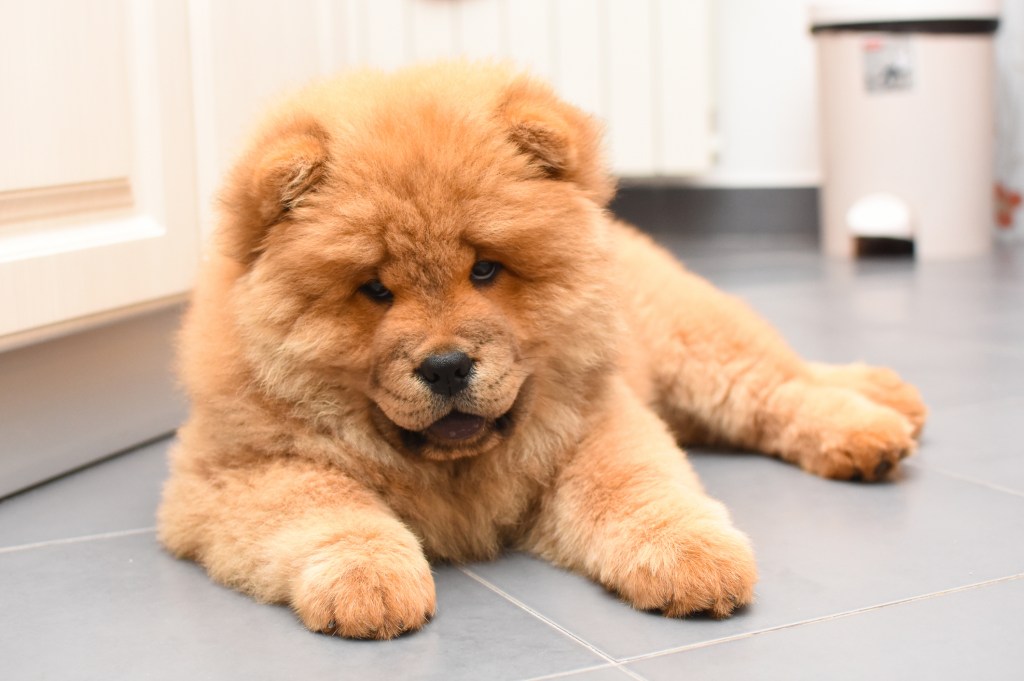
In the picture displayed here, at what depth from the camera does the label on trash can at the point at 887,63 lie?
387cm

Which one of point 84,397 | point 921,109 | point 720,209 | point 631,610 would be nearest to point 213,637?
point 631,610

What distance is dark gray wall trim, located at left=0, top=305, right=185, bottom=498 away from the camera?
6.06 ft

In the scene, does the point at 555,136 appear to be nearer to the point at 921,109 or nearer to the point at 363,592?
the point at 363,592

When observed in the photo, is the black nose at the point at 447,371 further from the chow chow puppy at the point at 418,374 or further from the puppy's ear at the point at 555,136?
the puppy's ear at the point at 555,136

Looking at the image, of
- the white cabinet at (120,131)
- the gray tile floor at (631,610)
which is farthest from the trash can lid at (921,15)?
the gray tile floor at (631,610)

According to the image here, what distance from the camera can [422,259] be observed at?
1269 millimetres

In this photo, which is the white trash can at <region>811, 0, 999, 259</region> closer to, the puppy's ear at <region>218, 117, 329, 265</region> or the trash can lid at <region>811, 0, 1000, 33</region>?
the trash can lid at <region>811, 0, 1000, 33</region>

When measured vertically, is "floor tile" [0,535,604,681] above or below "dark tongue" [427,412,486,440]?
below

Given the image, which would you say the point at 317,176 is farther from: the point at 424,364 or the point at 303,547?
the point at 303,547

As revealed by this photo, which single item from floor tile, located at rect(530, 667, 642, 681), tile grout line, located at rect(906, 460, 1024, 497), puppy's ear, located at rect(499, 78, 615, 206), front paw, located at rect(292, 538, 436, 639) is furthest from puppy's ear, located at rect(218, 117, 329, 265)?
tile grout line, located at rect(906, 460, 1024, 497)

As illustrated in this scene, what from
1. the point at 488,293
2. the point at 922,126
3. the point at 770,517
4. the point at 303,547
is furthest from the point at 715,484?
the point at 922,126

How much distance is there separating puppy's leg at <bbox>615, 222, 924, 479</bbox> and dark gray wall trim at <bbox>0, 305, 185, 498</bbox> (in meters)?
0.81

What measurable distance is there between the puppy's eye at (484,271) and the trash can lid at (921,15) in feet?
9.83

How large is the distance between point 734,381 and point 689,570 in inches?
27.1
